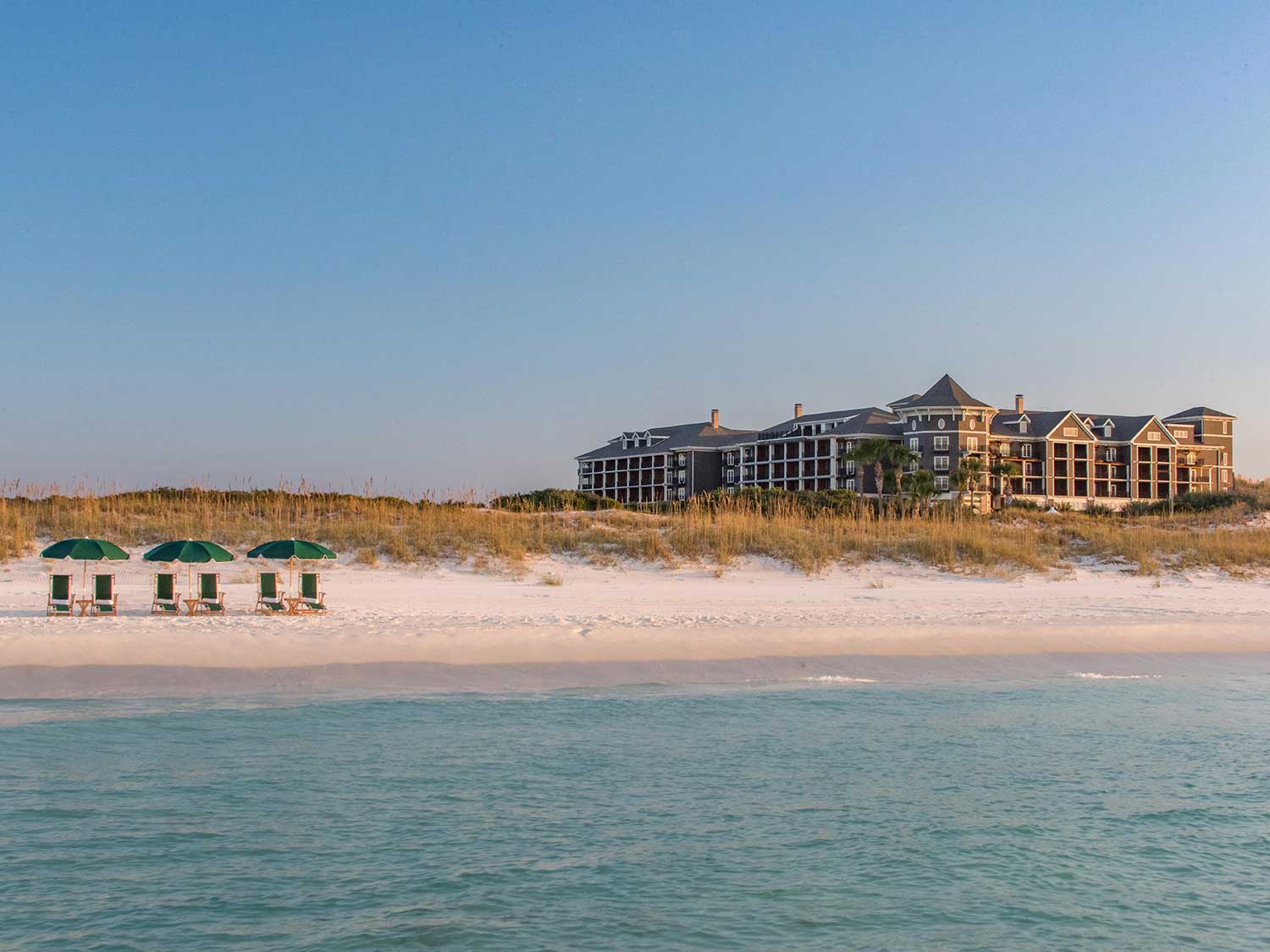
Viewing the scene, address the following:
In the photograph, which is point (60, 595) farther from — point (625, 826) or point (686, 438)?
point (686, 438)

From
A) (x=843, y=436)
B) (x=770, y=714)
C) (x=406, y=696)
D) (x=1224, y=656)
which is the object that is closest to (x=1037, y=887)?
(x=770, y=714)

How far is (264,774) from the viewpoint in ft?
28.8

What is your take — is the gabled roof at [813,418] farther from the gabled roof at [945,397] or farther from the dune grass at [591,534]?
the dune grass at [591,534]

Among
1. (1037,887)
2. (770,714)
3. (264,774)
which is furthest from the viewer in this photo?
(770,714)

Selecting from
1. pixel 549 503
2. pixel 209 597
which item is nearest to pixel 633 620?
pixel 209 597

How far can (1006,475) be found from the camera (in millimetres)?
88188

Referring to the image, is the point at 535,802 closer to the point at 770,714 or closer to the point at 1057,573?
the point at 770,714

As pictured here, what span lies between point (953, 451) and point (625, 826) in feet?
285

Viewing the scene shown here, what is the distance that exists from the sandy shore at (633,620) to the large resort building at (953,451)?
62.9 m

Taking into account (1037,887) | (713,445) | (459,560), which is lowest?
(1037,887)

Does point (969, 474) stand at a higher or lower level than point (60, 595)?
higher

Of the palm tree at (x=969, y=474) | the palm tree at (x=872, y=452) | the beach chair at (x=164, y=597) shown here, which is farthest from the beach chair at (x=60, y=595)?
the palm tree at (x=969, y=474)

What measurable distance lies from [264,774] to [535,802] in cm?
221

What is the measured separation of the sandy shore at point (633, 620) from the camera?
1375cm
